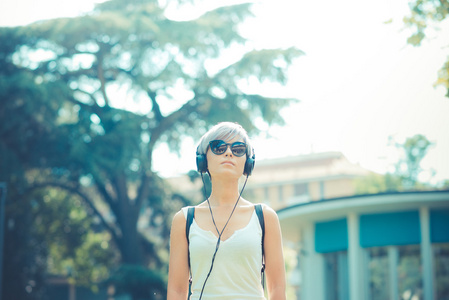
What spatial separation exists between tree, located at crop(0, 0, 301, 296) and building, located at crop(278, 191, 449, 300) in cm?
422

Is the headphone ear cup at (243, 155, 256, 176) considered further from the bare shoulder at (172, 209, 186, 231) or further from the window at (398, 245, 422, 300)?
the window at (398, 245, 422, 300)

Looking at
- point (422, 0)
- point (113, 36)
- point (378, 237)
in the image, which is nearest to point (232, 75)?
point (113, 36)

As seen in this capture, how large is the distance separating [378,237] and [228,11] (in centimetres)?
905

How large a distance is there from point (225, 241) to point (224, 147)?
44cm

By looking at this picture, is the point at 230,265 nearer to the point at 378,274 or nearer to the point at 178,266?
the point at 178,266

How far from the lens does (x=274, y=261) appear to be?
281cm

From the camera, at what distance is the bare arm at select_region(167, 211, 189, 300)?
2842 mm

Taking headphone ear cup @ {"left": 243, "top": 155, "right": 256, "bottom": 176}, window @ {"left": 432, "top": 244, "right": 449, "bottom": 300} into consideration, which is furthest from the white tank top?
window @ {"left": 432, "top": 244, "right": 449, "bottom": 300}

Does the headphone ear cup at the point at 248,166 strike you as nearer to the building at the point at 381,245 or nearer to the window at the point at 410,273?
the building at the point at 381,245

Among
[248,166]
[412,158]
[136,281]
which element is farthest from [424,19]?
[412,158]

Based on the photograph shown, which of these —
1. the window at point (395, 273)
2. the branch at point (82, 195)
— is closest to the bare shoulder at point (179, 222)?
the window at point (395, 273)

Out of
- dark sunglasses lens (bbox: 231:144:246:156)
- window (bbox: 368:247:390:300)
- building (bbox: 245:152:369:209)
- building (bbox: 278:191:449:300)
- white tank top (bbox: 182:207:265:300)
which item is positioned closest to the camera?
white tank top (bbox: 182:207:265:300)

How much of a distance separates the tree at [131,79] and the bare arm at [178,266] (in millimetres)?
15751

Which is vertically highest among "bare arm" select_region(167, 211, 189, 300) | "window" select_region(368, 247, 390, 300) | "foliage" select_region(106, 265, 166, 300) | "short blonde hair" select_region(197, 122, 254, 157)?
"short blonde hair" select_region(197, 122, 254, 157)
